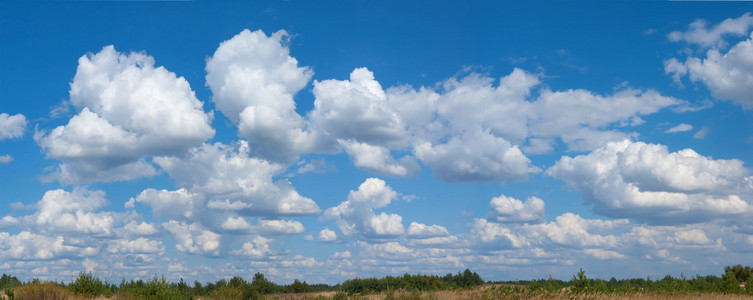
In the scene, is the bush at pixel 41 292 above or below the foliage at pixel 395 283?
above

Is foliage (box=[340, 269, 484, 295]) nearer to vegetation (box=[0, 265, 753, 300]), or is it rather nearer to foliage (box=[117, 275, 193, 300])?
vegetation (box=[0, 265, 753, 300])

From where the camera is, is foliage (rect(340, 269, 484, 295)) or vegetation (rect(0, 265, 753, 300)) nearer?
vegetation (rect(0, 265, 753, 300))

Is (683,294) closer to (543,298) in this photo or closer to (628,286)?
(628,286)

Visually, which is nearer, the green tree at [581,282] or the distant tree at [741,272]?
the green tree at [581,282]

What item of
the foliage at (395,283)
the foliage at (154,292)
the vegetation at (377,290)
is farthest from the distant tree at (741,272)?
the foliage at (154,292)

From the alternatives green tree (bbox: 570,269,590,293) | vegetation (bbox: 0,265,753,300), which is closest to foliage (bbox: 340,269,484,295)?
vegetation (bbox: 0,265,753,300)

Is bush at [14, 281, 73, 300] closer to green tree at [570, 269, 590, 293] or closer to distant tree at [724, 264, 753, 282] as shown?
green tree at [570, 269, 590, 293]

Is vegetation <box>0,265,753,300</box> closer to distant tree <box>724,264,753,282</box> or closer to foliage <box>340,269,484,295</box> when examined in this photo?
foliage <box>340,269,484,295</box>

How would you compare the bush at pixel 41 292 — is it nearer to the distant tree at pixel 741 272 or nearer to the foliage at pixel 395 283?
the foliage at pixel 395 283

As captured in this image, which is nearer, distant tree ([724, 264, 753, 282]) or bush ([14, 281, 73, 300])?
bush ([14, 281, 73, 300])

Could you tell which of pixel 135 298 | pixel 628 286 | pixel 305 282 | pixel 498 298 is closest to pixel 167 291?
pixel 135 298

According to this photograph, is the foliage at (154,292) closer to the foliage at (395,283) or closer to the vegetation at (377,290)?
the vegetation at (377,290)

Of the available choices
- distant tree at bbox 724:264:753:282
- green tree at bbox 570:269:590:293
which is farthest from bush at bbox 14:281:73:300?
distant tree at bbox 724:264:753:282

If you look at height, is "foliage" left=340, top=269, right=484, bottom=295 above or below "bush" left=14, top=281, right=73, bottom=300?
below
